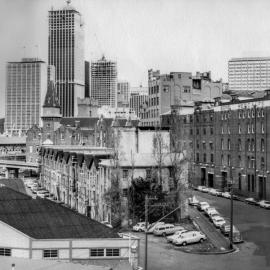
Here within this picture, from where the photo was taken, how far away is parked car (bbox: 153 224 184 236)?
49406 mm

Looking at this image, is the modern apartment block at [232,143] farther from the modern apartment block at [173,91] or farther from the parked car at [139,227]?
the parked car at [139,227]

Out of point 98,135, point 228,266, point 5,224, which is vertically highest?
point 98,135

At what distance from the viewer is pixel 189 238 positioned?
1805 inches

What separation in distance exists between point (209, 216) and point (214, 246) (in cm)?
1299

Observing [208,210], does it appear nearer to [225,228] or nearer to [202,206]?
[202,206]

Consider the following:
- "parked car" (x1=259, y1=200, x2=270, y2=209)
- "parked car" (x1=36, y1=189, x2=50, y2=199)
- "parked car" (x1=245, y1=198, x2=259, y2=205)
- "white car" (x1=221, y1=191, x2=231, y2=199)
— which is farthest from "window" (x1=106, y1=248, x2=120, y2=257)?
"parked car" (x1=36, y1=189, x2=50, y2=199)

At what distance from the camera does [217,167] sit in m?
86.0

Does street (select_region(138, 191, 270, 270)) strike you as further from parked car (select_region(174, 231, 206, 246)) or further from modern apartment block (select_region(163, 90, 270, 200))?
modern apartment block (select_region(163, 90, 270, 200))

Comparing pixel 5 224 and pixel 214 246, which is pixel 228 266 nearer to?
pixel 214 246

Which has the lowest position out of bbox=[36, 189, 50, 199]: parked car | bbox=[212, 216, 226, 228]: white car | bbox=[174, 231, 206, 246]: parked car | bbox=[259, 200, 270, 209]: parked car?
bbox=[174, 231, 206, 246]: parked car

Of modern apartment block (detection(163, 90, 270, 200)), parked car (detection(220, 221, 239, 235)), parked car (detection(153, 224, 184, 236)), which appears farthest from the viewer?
modern apartment block (detection(163, 90, 270, 200))

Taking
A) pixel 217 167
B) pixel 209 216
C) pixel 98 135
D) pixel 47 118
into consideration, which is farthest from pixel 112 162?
pixel 47 118

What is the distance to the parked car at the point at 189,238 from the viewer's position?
45.5m

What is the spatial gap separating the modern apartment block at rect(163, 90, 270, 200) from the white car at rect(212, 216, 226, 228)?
10.8 m
